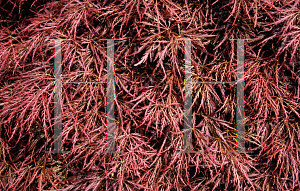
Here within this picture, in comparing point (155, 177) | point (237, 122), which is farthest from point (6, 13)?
point (237, 122)

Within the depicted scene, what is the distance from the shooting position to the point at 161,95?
1.11m

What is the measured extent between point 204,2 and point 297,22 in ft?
1.72

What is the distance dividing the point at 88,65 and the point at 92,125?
350mm

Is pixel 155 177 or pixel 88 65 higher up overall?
pixel 88 65

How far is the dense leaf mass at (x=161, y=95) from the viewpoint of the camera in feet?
3.65

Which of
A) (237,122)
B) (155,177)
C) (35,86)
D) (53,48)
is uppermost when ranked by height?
→ (53,48)

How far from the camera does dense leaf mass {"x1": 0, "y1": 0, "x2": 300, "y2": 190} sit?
1.11m

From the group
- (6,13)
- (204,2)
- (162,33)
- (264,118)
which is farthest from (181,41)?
(6,13)

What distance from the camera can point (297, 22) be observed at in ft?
3.65

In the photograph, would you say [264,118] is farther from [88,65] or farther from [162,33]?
[88,65]

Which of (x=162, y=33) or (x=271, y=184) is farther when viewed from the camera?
(x=271, y=184)

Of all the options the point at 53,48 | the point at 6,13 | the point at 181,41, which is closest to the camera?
the point at 181,41

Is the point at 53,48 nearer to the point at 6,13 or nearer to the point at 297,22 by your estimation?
the point at 6,13

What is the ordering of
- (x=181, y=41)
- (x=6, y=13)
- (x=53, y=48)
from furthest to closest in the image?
(x=6, y=13), (x=53, y=48), (x=181, y=41)
